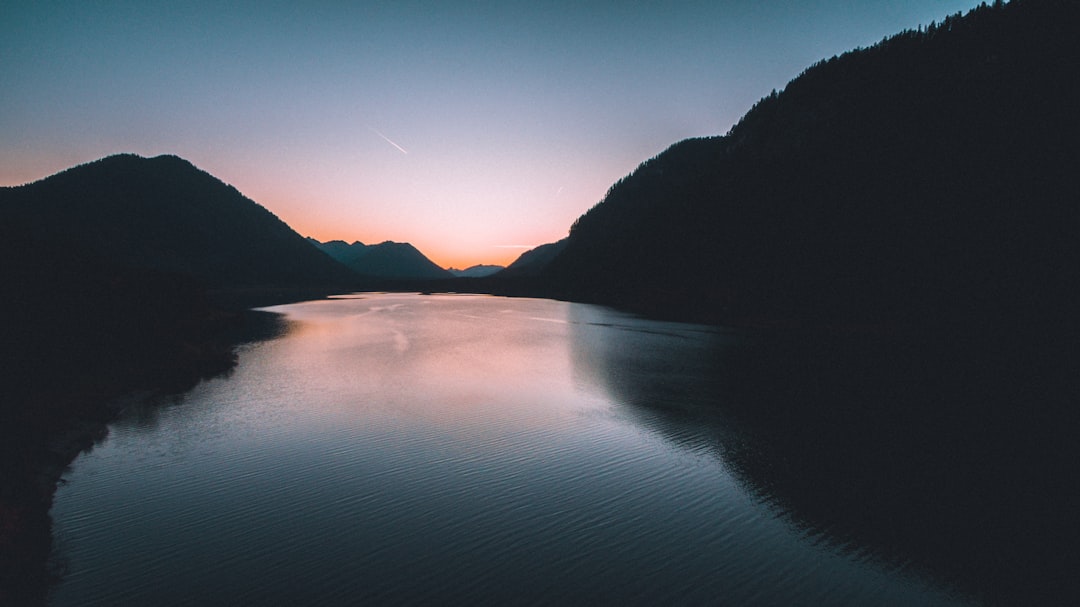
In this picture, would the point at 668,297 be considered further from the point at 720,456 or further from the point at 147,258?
the point at 147,258

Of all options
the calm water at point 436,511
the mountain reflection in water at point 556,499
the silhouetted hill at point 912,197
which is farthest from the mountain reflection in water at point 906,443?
the silhouetted hill at point 912,197

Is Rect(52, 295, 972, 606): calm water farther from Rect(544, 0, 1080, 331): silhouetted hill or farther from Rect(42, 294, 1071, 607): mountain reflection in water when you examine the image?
Rect(544, 0, 1080, 331): silhouetted hill

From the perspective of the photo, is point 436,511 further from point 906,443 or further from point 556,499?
point 906,443

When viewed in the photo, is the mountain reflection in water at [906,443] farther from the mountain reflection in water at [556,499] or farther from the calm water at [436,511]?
the calm water at [436,511]

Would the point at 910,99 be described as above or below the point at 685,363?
above

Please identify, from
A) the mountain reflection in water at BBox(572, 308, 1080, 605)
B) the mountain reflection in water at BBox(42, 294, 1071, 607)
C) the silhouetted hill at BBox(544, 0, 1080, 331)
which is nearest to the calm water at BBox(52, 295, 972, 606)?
the mountain reflection in water at BBox(42, 294, 1071, 607)

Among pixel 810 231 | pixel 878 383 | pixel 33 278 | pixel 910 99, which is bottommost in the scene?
pixel 878 383

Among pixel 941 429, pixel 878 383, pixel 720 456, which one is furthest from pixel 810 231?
pixel 720 456
